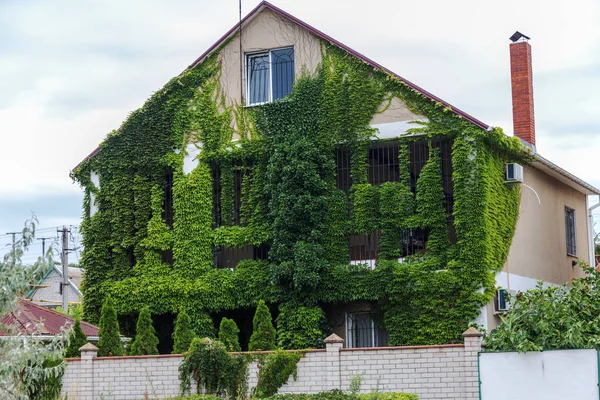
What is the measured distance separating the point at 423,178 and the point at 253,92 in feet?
18.4

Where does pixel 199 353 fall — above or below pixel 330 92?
below

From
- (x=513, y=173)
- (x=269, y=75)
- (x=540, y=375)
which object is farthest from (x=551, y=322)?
(x=269, y=75)

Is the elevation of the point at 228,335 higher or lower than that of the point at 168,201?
lower

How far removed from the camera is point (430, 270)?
23.3m

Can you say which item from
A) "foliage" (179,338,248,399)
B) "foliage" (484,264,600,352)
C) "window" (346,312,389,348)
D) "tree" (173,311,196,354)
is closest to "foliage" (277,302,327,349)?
"window" (346,312,389,348)

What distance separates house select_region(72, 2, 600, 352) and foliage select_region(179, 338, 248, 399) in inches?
203

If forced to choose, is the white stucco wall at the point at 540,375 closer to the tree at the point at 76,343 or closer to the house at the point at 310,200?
the house at the point at 310,200

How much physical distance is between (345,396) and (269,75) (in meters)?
→ 11.8

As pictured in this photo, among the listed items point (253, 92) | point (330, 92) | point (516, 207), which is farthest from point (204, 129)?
point (516, 207)

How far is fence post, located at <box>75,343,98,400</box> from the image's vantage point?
20.0m

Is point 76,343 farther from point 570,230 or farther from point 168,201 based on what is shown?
point 570,230

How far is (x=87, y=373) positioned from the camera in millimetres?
20094

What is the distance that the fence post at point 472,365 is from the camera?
17.8 meters

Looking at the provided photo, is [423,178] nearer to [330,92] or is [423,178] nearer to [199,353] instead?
[330,92]
